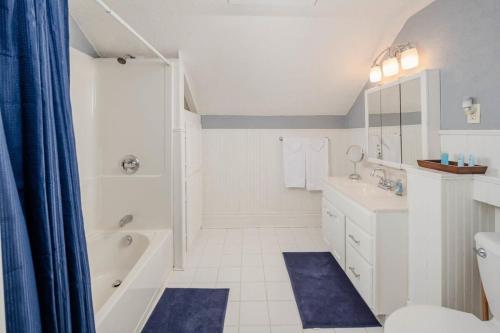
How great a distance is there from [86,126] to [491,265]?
286cm

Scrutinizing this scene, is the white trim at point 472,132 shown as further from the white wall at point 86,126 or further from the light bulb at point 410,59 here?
the white wall at point 86,126

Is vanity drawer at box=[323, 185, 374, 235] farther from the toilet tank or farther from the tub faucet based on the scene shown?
the tub faucet

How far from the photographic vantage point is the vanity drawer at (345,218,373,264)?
1.81 m

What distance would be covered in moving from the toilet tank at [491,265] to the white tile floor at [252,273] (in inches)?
31.5

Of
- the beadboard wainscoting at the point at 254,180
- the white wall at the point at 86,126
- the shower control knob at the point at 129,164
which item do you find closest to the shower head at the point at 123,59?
the white wall at the point at 86,126

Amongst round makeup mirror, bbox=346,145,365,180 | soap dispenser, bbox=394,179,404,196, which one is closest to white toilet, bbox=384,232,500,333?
soap dispenser, bbox=394,179,404,196

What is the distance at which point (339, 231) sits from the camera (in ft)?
7.87

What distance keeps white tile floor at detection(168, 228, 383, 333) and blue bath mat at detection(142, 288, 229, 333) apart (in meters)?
0.07

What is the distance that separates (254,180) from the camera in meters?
3.64

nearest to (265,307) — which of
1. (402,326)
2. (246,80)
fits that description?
(402,326)

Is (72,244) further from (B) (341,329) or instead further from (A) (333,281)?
(A) (333,281)

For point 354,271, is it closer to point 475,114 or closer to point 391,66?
point 475,114

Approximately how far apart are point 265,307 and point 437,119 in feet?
5.99

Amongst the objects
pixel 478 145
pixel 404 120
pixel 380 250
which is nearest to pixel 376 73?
pixel 404 120
